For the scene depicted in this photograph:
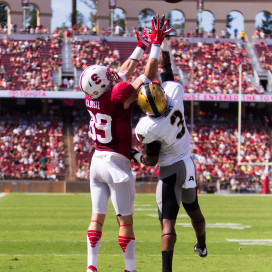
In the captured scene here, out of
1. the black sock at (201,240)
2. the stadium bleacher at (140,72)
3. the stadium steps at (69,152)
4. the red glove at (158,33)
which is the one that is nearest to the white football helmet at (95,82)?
the red glove at (158,33)

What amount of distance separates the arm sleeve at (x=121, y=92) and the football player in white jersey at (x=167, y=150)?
0.34 feet

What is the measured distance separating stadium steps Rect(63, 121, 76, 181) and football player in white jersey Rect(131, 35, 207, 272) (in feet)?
65.6

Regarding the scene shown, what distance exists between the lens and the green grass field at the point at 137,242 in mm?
6477

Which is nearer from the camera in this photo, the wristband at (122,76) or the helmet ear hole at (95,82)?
the helmet ear hole at (95,82)

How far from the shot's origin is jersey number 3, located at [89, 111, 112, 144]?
5.39 metres

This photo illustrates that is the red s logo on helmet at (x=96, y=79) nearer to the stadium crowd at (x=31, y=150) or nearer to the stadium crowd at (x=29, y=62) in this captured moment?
the stadium crowd at (x=31, y=150)

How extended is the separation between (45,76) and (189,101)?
7087mm

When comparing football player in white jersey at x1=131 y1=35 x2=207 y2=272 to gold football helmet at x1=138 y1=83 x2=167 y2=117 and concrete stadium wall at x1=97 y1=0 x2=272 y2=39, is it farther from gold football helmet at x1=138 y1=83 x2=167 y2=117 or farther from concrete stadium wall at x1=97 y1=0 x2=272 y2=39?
concrete stadium wall at x1=97 y1=0 x2=272 y2=39

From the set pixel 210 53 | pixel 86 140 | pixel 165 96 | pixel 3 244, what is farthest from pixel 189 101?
pixel 165 96

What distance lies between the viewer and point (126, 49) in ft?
105

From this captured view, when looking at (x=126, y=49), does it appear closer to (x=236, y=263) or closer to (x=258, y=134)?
(x=258, y=134)

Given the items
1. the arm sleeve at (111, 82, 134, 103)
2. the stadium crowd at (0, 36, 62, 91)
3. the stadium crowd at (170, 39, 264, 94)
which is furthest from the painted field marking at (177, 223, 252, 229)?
the stadium crowd at (0, 36, 62, 91)

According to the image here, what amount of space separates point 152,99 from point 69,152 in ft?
71.8

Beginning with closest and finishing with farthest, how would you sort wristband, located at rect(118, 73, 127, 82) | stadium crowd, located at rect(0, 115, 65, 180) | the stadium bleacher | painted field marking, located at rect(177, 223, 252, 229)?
wristband, located at rect(118, 73, 127, 82), painted field marking, located at rect(177, 223, 252, 229), stadium crowd, located at rect(0, 115, 65, 180), the stadium bleacher
